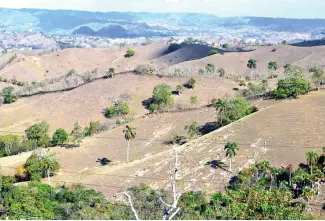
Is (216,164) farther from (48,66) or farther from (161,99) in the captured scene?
(48,66)

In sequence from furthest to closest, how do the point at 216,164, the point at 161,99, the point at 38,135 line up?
the point at 161,99
the point at 38,135
the point at 216,164

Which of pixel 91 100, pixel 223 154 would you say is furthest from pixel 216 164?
pixel 91 100

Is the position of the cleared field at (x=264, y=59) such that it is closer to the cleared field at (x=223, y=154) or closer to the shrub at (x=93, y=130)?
the shrub at (x=93, y=130)

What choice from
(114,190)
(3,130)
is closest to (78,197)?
(114,190)

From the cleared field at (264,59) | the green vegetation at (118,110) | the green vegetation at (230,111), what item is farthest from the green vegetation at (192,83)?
the cleared field at (264,59)

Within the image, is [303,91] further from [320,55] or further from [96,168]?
[320,55]

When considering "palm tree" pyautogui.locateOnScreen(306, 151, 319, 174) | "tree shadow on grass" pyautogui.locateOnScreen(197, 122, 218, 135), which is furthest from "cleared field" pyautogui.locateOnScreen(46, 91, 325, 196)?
"tree shadow on grass" pyautogui.locateOnScreen(197, 122, 218, 135)
